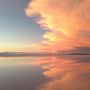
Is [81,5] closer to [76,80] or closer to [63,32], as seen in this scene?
[63,32]

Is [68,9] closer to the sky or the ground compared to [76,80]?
closer to the sky

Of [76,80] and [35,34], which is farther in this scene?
[35,34]

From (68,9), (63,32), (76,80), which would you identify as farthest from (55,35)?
(76,80)

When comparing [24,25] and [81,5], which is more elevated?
[81,5]

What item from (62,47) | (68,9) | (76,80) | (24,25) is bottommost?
(76,80)

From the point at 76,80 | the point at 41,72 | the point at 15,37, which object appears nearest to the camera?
the point at 76,80

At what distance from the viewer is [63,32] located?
127 inches

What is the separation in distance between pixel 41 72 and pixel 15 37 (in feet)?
1.84

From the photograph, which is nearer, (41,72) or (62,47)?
(41,72)

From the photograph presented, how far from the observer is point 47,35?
3.12 m

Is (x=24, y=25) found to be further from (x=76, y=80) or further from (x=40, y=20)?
A: (x=76, y=80)

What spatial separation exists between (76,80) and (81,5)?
40.2 inches

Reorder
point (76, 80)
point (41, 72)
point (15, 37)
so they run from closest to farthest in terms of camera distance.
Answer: point (76, 80), point (41, 72), point (15, 37)

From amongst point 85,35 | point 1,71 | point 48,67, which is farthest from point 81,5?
point 1,71
